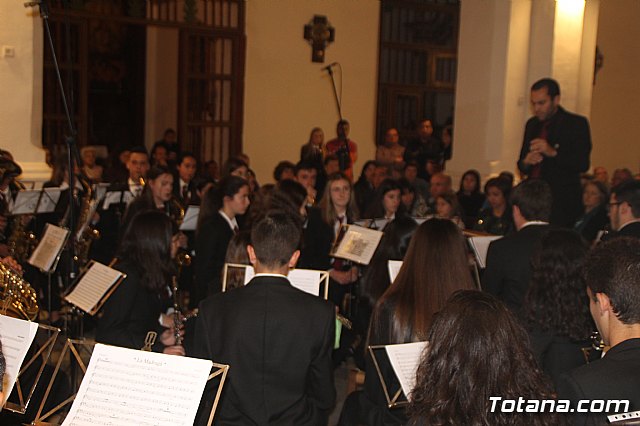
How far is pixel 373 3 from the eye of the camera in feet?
44.3

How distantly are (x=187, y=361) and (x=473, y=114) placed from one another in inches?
315

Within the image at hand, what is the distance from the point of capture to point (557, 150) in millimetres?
6270

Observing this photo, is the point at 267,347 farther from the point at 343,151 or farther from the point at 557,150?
the point at 343,151

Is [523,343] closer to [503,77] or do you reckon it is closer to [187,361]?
[187,361]

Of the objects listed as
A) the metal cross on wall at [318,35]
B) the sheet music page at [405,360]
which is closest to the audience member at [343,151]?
the metal cross on wall at [318,35]

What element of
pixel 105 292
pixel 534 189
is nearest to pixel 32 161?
pixel 105 292

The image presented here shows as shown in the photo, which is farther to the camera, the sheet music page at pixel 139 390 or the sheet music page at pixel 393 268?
the sheet music page at pixel 393 268

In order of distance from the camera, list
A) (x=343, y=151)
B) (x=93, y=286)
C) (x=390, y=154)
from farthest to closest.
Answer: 1. (x=343, y=151)
2. (x=390, y=154)
3. (x=93, y=286)

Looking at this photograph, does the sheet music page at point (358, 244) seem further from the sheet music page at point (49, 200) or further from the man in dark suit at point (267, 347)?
the man in dark suit at point (267, 347)

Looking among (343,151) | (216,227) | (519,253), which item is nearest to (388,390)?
(519,253)

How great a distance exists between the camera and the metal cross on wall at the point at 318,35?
1288 centimetres

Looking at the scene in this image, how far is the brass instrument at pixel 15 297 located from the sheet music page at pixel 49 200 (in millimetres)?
2931

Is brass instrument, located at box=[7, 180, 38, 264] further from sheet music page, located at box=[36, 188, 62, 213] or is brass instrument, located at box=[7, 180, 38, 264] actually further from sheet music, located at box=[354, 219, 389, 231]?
sheet music, located at box=[354, 219, 389, 231]

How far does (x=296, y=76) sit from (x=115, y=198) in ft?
19.0
